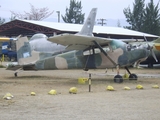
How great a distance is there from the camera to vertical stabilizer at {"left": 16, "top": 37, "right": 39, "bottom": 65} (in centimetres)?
2217

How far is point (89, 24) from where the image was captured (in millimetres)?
23391

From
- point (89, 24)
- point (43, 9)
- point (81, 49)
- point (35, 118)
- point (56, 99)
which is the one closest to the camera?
point (35, 118)

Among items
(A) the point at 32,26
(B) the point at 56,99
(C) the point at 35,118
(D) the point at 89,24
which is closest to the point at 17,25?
(A) the point at 32,26

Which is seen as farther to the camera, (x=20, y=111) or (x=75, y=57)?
(x=75, y=57)

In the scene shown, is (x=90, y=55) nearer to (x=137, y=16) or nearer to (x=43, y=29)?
(x=43, y=29)

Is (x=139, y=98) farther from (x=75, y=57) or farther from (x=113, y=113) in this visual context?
(x=75, y=57)

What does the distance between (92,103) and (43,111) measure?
75.5 inches

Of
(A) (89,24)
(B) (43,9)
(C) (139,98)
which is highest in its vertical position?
(B) (43,9)

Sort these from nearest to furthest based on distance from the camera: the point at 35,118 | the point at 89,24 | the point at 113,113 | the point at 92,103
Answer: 1. the point at 35,118
2. the point at 113,113
3. the point at 92,103
4. the point at 89,24

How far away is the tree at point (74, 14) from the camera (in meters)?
81.1

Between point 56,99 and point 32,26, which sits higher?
point 32,26

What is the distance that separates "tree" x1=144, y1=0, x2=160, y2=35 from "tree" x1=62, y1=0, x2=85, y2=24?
26.4 meters

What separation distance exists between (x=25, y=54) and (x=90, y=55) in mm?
4371

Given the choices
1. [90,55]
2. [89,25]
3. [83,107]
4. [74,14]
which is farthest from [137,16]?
[83,107]
